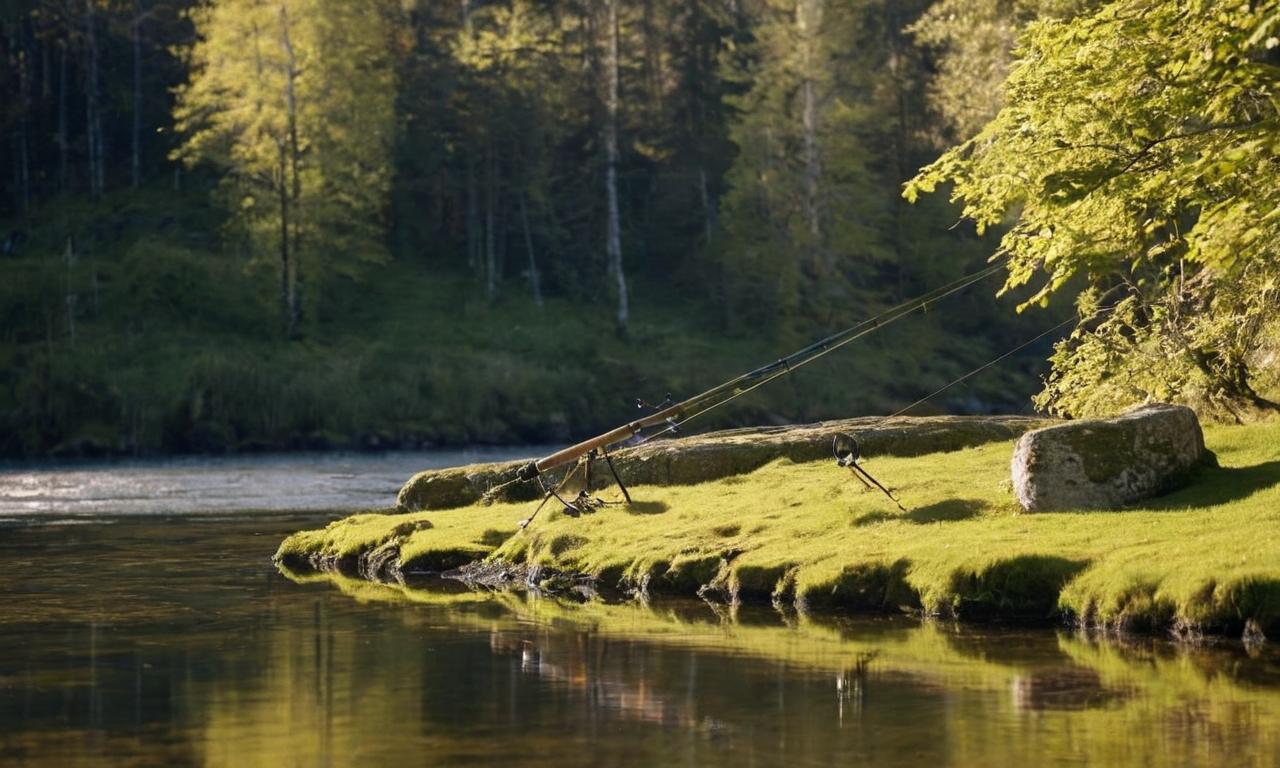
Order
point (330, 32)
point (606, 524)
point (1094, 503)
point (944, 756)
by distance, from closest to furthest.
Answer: point (944, 756) < point (1094, 503) < point (606, 524) < point (330, 32)

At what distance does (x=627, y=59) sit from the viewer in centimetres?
9125

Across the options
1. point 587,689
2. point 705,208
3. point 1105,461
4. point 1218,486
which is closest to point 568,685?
point 587,689

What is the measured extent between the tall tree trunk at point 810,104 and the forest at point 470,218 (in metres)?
0.15

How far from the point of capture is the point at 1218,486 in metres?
21.5

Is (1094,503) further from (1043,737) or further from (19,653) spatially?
(19,653)

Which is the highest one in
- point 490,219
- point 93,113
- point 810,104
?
point 93,113

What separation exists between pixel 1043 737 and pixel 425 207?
82.4 m

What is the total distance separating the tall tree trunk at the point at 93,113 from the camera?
292 ft

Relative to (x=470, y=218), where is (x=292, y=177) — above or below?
above

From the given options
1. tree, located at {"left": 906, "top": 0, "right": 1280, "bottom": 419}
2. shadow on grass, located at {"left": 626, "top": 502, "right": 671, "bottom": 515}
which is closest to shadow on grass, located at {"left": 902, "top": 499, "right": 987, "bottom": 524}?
tree, located at {"left": 906, "top": 0, "right": 1280, "bottom": 419}

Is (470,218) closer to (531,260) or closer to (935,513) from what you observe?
(531,260)

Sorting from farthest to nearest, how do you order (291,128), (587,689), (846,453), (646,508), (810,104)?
(810,104) → (291,128) → (646,508) → (846,453) → (587,689)

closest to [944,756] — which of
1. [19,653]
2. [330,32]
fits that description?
[19,653]

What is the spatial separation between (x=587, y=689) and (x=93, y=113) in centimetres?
8034
